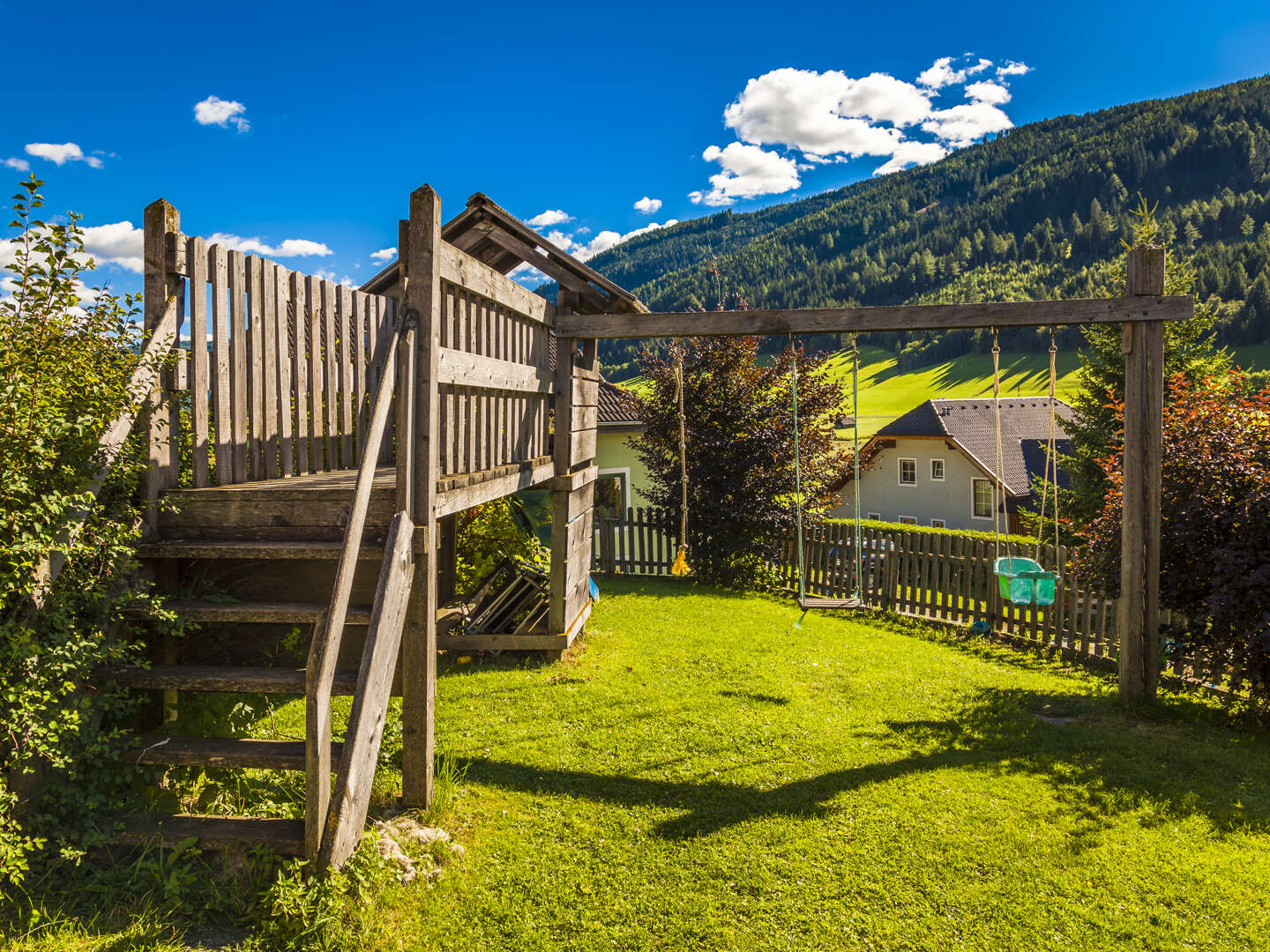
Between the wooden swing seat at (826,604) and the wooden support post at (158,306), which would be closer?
the wooden support post at (158,306)

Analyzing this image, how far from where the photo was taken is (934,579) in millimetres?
11180

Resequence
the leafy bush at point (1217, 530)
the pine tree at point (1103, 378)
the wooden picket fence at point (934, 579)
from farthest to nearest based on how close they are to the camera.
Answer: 1. the pine tree at point (1103, 378)
2. the wooden picket fence at point (934, 579)
3. the leafy bush at point (1217, 530)

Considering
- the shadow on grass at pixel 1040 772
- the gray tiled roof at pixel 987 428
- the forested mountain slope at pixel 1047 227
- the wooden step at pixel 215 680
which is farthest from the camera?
the forested mountain slope at pixel 1047 227

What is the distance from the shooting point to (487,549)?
9430 mm

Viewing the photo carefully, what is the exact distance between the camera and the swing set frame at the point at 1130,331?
6.43 meters

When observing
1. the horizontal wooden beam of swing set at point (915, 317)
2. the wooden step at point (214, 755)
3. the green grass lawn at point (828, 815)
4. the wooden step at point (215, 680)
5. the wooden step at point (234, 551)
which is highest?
the horizontal wooden beam of swing set at point (915, 317)

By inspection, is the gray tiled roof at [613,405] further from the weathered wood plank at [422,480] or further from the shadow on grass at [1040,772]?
the weathered wood plank at [422,480]

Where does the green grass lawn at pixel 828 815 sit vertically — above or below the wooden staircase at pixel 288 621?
below

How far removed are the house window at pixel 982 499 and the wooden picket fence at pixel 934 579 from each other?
22.4 metres

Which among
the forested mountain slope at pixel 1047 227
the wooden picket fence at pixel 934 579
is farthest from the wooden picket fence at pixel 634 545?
the forested mountain slope at pixel 1047 227

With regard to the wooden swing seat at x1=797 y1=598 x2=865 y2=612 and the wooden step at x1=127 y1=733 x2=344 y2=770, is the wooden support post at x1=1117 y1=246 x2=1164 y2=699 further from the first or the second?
the wooden step at x1=127 y1=733 x2=344 y2=770

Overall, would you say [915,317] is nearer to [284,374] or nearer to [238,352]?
[284,374]

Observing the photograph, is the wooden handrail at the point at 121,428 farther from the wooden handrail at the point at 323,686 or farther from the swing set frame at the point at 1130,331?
the swing set frame at the point at 1130,331

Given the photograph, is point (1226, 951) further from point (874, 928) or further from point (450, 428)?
point (450, 428)
